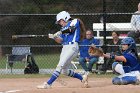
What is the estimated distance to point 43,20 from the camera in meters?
23.0

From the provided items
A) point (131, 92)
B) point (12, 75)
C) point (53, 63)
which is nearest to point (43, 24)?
point (53, 63)

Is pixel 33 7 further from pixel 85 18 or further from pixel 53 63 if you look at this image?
pixel 53 63

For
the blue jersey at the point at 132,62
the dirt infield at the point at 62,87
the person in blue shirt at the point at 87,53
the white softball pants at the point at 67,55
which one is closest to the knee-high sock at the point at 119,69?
the blue jersey at the point at 132,62

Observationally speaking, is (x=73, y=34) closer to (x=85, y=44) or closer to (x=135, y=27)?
(x=135, y=27)

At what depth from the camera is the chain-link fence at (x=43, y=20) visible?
21828mm

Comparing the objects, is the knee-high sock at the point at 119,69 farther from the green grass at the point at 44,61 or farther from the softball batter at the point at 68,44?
the green grass at the point at 44,61

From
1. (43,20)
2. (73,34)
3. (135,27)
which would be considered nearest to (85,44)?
(135,27)

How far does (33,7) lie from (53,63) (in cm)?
633

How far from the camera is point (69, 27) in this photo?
12.5m

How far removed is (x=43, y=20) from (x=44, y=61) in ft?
7.10

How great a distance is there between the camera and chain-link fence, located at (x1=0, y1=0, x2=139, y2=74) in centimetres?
2183

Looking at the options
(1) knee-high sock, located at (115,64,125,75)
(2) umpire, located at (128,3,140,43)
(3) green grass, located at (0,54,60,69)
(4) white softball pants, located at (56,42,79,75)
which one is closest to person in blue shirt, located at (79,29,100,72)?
(2) umpire, located at (128,3,140,43)

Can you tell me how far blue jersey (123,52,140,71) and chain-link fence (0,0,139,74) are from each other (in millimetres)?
7231

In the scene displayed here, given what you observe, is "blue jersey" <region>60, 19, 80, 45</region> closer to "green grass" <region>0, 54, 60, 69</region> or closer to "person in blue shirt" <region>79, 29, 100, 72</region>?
"person in blue shirt" <region>79, 29, 100, 72</region>
